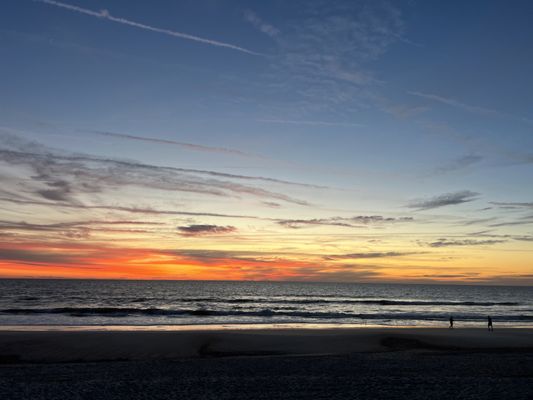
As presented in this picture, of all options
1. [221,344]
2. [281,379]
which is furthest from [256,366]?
[221,344]

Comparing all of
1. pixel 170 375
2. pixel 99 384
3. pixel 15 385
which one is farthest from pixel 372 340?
pixel 15 385

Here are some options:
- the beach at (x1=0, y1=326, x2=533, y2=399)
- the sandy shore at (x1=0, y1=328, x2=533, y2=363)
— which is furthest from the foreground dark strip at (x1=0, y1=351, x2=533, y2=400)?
the sandy shore at (x1=0, y1=328, x2=533, y2=363)

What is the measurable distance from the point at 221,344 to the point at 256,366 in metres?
9.16

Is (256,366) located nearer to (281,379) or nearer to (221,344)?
(281,379)

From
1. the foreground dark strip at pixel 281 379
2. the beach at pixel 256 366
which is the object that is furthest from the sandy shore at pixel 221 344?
the foreground dark strip at pixel 281 379

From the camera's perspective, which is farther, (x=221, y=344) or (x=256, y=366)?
(x=221, y=344)

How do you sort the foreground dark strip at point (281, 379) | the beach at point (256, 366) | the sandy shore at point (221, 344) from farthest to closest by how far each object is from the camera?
the sandy shore at point (221, 344), the beach at point (256, 366), the foreground dark strip at point (281, 379)

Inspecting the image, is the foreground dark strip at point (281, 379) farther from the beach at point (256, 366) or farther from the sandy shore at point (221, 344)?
the sandy shore at point (221, 344)

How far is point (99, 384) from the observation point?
50.5 feet

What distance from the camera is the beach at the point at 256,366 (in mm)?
14391

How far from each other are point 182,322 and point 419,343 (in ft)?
83.0

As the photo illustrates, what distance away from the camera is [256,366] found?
19.5 meters

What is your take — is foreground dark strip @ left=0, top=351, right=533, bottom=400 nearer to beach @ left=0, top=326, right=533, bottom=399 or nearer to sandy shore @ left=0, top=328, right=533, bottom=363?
beach @ left=0, top=326, right=533, bottom=399

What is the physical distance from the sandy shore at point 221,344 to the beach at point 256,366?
6 centimetres
